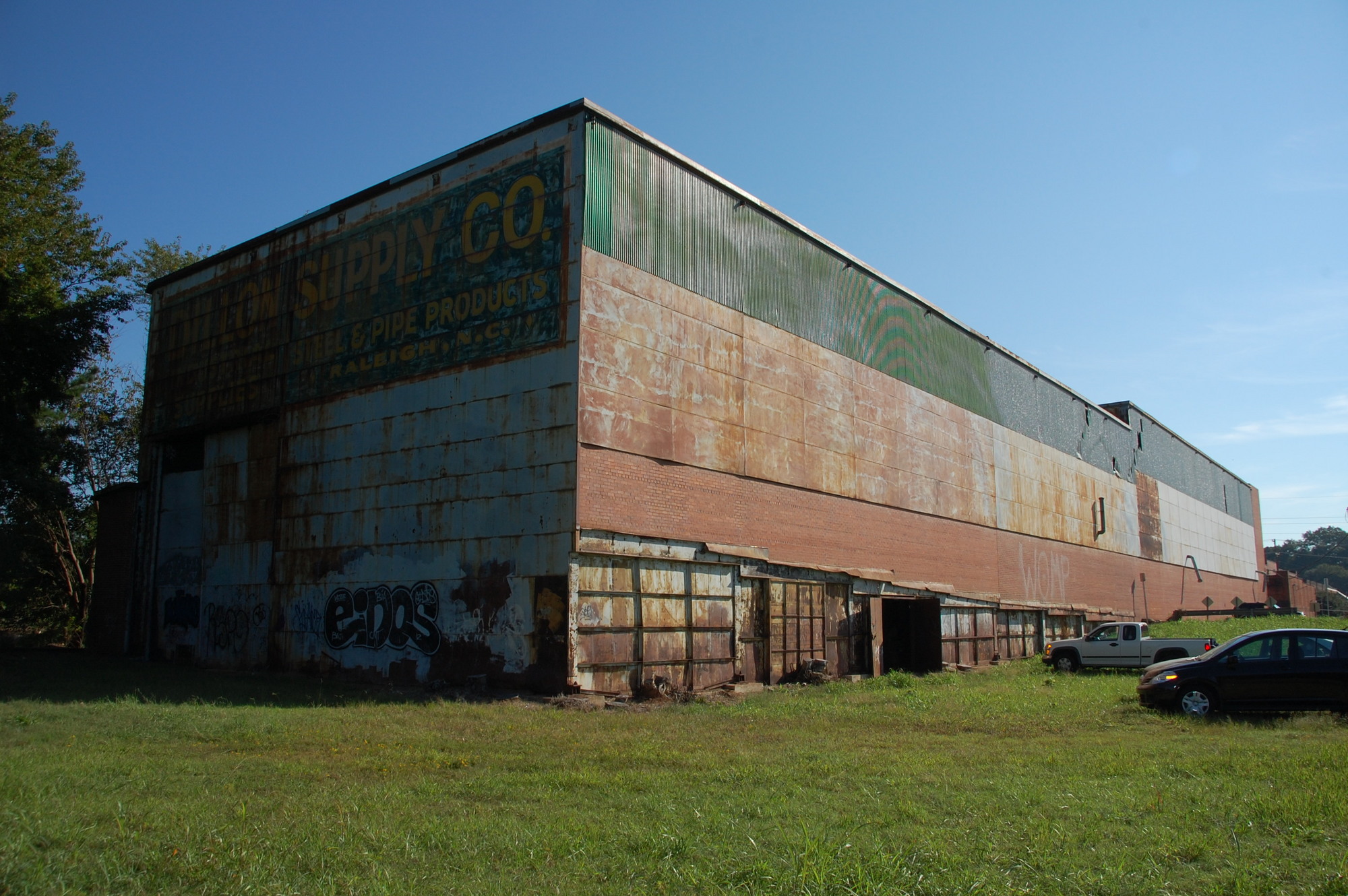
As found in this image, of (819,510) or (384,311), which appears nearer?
(384,311)

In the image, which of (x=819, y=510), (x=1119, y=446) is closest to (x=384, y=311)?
(x=819, y=510)

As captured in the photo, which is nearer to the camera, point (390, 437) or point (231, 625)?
point (390, 437)

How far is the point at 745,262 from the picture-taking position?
2581 cm

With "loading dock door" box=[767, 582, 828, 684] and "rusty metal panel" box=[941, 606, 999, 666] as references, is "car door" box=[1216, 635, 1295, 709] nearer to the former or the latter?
"loading dock door" box=[767, 582, 828, 684]

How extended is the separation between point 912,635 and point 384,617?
16.7 meters

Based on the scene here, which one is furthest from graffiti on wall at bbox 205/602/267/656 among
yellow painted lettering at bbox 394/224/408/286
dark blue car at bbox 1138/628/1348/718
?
dark blue car at bbox 1138/628/1348/718

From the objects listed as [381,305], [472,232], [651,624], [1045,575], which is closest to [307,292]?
[381,305]

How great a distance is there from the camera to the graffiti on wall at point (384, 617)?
72.0ft

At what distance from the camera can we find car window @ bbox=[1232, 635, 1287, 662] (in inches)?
598

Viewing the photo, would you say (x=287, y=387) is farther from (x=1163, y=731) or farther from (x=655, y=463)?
(x=1163, y=731)

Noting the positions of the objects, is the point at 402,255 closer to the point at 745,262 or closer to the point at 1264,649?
the point at 745,262

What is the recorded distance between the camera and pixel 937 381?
35594mm

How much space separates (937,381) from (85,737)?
2959 cm

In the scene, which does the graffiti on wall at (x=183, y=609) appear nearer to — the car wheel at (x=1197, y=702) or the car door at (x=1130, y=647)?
the car wheel at (x=1197, y=702)
